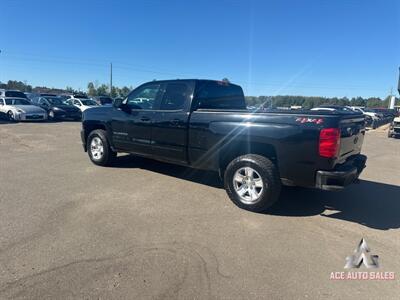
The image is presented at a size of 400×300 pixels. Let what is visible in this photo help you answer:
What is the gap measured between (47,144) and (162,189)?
6.58m

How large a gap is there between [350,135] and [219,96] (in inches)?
95.6

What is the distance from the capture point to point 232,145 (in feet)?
15.2

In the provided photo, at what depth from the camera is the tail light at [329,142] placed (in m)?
3.69

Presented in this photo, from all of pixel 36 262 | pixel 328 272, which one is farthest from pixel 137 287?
pixel 328 272

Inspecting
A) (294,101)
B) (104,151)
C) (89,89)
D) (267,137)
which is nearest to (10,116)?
(104,151)

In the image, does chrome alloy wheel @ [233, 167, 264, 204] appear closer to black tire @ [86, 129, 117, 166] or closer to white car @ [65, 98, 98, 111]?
black tire @ [86, 129, 117, 166]

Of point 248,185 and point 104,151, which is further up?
point 104,151

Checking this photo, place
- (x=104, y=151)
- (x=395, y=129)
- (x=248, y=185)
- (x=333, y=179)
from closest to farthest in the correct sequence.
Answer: (x=333, y=179) → (x=248, y=185) → (x=104, y=151) → (x=395, y=129)

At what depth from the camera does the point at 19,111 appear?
57.5 feet

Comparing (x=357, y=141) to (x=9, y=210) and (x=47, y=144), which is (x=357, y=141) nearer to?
(x=9, y=210)

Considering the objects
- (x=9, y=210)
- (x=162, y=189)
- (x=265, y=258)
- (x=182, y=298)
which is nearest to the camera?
(x=182, y=298)

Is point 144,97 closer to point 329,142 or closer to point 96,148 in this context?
point 96,148
